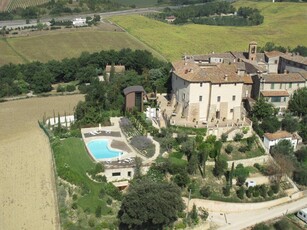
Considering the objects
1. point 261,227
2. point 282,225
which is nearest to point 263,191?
point 282,225

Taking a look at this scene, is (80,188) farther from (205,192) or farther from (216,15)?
(216,15)

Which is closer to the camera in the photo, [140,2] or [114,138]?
[114,138]

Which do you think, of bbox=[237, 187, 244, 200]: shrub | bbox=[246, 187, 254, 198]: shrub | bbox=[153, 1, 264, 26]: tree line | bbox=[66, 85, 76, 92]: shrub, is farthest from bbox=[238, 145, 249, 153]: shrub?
bbox=[153, 1, 264, 26]: tree line

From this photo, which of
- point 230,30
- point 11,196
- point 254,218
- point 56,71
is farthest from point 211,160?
point 230,30

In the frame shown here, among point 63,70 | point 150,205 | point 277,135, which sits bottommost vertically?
point 277,135

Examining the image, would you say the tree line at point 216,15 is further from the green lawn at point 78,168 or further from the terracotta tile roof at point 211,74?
the green lawn at point 78,168

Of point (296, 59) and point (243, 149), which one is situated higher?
point (296, 59)

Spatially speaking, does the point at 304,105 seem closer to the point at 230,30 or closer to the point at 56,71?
the point at 56,71
